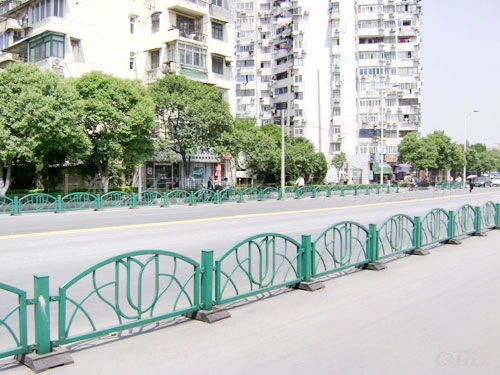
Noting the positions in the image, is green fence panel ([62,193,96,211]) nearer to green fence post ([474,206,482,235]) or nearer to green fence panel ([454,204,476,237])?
green fence panel ([454,204,476,237])

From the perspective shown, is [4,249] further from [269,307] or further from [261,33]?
[261,33]

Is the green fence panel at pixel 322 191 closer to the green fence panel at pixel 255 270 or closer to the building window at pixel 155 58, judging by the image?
the building window at pixel 155 58

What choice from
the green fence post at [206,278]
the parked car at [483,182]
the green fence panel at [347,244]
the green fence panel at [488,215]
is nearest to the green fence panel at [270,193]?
the green fence panel at [488,215]

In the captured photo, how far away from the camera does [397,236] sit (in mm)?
9133

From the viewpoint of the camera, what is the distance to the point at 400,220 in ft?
30.3

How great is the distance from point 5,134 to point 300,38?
50760 millimetres

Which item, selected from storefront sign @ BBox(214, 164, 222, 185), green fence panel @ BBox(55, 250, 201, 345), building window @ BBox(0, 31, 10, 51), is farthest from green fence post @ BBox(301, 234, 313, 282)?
building window @ BBox(0, 31, 10, 51)

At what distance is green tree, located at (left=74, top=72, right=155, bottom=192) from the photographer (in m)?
24.0

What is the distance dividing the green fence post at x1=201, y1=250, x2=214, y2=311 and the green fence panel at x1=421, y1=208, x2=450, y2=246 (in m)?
6.35

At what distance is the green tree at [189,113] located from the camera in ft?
91.7

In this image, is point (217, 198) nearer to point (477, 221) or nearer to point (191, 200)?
point (191, 200)

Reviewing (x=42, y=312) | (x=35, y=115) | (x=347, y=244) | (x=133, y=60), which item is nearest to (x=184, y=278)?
(x=347, y=244)

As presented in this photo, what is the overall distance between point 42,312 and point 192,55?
32045 millimetres

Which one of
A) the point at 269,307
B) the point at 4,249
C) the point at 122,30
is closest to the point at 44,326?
the point at 269,307
